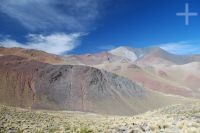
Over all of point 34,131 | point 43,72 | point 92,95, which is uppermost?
point 43,72

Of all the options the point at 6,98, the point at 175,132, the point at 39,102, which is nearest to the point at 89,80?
the point at 39,102

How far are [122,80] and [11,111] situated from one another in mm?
115035

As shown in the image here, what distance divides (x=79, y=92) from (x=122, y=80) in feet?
106

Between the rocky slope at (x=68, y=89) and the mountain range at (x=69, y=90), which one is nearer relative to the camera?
the mountain range at (x=69, y=90)

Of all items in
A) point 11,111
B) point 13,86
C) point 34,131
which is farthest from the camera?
Answer: point 13,86

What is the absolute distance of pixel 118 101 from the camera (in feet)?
438

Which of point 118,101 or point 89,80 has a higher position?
point 89,80

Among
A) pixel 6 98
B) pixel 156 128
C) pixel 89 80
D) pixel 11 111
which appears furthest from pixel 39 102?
pixel 156 128

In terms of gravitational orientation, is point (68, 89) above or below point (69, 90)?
above

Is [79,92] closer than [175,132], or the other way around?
[175,132]

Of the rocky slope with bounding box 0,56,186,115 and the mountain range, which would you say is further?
the rocky slope with bounding box 0,56,186,115

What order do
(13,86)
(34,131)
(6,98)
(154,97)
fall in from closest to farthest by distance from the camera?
(34,131)
(6,98)
(13,86)
(154,97)

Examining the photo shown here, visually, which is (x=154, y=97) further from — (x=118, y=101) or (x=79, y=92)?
(x=79, y=92)

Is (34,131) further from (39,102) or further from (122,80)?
(122,80)
